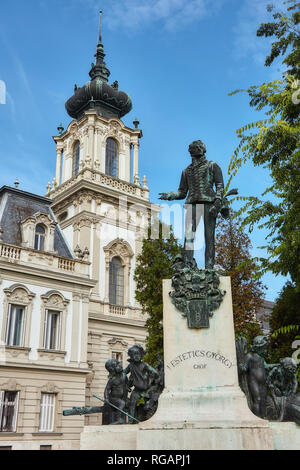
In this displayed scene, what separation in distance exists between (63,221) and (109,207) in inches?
138

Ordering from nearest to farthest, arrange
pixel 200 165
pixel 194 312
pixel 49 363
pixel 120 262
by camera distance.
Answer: pixel 194 312 → pixel 200 165 → pixel 49 363 → pixel 120 262

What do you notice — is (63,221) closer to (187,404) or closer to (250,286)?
(250,286)

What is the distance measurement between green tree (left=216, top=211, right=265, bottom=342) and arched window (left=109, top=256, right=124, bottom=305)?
11.3 meters

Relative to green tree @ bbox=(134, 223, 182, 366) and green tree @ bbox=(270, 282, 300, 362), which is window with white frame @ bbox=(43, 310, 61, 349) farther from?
green tree @ bbox=(270, 282, 300, 362)

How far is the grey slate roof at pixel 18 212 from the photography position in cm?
2564

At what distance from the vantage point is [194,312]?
7.10 metres

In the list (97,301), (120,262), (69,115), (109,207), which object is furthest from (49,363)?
(69,115)

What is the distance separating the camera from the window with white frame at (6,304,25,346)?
913 inches

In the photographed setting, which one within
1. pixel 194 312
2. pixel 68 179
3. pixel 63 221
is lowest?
pixel 194 312

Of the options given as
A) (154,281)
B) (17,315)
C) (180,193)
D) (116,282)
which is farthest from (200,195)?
(116,282)

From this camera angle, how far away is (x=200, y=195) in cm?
814

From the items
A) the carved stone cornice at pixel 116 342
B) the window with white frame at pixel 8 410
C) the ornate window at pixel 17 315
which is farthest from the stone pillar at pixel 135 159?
the window with white frame at pixel 8 410

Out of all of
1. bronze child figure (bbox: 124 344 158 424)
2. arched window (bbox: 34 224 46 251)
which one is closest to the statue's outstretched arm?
bronze child figure (bbox: 124 344 158 424)
